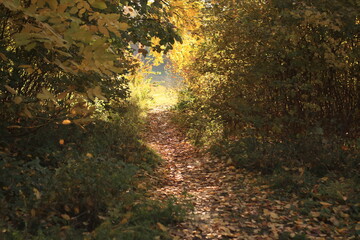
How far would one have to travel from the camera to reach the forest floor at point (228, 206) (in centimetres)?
374

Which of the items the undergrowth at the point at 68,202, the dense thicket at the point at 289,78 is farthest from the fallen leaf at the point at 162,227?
the dense thicket at the point at 289,78

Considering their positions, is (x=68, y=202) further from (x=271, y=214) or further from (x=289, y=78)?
(x=289, y=78)

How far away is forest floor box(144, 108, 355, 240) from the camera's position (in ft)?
12.3

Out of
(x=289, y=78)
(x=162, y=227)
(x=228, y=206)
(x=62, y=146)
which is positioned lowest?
(x=228, y=206)

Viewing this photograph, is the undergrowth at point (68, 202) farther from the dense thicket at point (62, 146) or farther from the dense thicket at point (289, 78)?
the dense thicket at point (289, 78)

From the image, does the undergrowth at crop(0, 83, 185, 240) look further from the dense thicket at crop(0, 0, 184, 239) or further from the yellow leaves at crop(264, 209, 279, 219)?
the yellow leaves at crop(264, 209, 279, 219)

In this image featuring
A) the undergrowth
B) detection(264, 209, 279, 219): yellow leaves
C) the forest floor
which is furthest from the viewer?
detection(264, 209, 279, 219): yellow leaves

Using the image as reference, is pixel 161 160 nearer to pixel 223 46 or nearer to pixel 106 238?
pixel 223 46

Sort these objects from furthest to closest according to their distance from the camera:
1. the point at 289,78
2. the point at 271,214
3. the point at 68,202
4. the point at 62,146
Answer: the point at 289,78 < the point at 62,146 < the point at 271,214 < the point at 68,202

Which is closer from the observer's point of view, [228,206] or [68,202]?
[68,202]

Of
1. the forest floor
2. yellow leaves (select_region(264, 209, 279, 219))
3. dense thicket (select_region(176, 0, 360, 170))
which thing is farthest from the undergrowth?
dense thicket (select_region(176, 0, 360, 170))

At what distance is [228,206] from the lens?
460 centimetres

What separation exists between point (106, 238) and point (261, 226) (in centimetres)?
183

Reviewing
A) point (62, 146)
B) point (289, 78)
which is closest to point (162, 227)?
point (62, 146)
